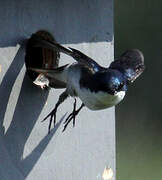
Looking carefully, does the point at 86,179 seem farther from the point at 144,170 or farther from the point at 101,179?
the point at 144,170

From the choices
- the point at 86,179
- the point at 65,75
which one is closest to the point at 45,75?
the point at 65,75

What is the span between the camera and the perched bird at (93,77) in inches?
67.2

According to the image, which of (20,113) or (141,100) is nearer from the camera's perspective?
(20,113)

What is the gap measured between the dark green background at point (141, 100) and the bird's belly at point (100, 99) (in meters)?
1.09

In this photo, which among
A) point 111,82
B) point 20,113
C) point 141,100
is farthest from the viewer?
point 141,100

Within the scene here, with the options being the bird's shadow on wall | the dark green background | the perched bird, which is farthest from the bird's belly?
the dark green background

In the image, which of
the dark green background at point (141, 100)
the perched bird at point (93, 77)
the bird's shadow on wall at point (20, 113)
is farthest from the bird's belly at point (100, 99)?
the dark green background at point (141, 100)

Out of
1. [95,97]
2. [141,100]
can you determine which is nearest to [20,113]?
[95,97]

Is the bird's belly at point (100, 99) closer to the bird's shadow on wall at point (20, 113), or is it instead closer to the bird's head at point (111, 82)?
the bird's head at point (111, 82)

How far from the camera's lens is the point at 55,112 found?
1938 mm

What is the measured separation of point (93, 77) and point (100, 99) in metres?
0.05

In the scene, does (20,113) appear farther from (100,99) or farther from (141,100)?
(141,100)

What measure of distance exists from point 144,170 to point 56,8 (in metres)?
1.26

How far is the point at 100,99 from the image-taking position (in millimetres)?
1724
